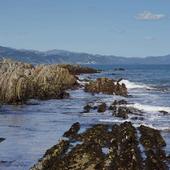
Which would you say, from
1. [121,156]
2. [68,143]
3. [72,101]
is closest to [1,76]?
[72,101]

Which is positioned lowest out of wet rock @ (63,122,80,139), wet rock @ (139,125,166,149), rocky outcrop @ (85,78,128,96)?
rocky outcrop @ (85,78,128,96)

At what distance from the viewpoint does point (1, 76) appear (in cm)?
4725

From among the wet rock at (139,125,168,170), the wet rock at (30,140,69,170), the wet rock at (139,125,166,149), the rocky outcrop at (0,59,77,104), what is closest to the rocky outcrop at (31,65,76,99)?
the rocky outcrop at (0,59,77,104)

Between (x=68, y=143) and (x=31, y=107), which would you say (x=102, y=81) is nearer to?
(x=31, y=107)

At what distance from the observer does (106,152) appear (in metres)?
21.4

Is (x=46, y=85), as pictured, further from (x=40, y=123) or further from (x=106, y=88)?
(x=40, y=123)

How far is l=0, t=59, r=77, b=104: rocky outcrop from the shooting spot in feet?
152

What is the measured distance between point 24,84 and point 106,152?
92.0 ft

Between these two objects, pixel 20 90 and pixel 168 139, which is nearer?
pixel 168 139

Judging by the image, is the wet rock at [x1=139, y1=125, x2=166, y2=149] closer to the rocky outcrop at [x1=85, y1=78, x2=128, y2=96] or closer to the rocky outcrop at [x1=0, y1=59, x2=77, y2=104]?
the rocky outcrop at [x1=0, y1=59, x2=77, y2=104]

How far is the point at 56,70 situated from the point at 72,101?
16.5m

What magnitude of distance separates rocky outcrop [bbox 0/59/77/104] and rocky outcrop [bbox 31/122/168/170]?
20022 millimetres

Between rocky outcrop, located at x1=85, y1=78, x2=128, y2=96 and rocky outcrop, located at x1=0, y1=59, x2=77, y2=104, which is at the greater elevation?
rocky outcrop, located at x1=0, y1=59, x2=77, y2=104

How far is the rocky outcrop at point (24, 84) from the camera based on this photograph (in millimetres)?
46256
